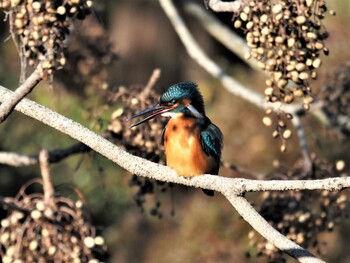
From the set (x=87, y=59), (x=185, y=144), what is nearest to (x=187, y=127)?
(x=185, y=144)

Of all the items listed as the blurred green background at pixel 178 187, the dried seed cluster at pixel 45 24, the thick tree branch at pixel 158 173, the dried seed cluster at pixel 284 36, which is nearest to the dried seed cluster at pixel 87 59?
the blurred green background at pixel 178 187

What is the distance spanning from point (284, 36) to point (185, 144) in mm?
712

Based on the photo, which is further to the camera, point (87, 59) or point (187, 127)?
point (87, 59)

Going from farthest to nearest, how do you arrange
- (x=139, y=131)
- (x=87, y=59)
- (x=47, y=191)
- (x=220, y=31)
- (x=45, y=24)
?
(x=220, y=31) → (x=87, y=59) → (x=139, y=131) → (x=47, y=191) → (x=45, y=24)

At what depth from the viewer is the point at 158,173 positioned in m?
3.38

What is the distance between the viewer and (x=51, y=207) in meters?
3.81

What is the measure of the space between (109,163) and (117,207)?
1.81ft

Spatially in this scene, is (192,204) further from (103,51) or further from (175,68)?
(175,68)

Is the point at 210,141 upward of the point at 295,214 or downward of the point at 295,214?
upward

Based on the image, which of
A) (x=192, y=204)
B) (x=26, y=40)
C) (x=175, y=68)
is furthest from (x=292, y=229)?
(x=175, y=68)

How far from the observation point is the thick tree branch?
316cm

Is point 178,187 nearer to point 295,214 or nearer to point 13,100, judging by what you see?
point 295,214

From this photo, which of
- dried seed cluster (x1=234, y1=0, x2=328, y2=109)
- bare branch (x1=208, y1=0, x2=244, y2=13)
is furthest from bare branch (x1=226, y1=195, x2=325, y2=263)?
bare branch (x1=208, y1=0, x2=244, y2=13)

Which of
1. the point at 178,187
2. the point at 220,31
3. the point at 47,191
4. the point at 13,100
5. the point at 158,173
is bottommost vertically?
the point at 178,187
